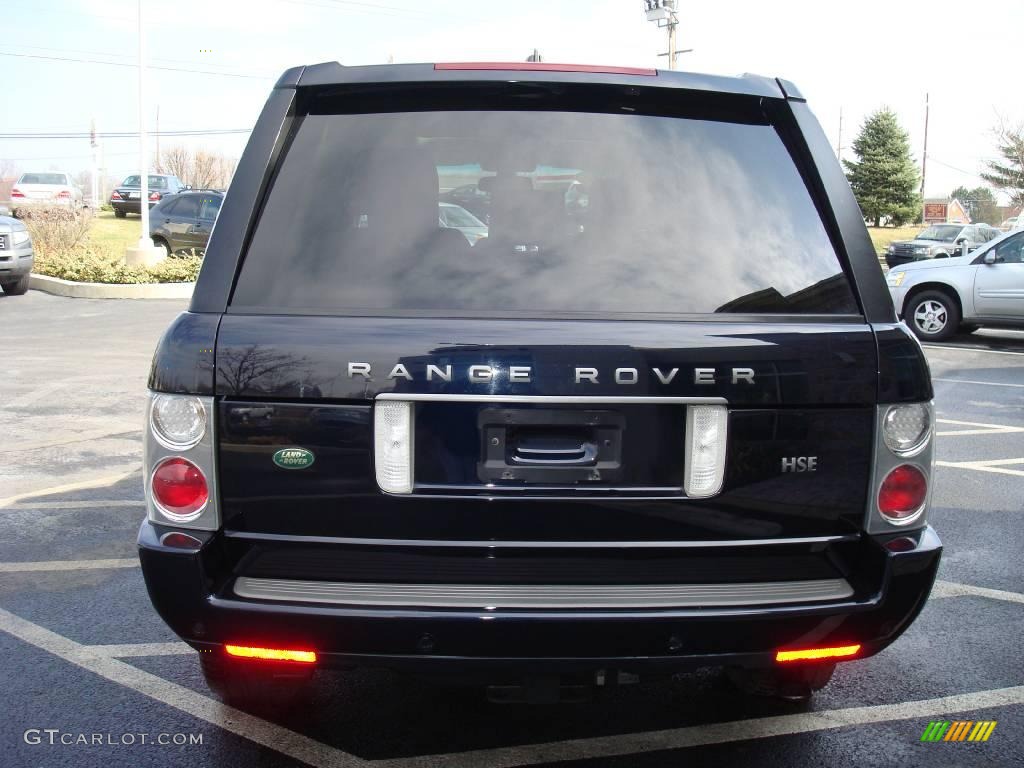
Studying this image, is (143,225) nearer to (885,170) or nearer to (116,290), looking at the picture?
(116,290)

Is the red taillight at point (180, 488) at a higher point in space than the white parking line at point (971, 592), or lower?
higher

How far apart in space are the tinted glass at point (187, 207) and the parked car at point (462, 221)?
2179cm

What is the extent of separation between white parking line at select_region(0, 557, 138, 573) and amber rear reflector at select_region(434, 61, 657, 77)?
3.09 metres

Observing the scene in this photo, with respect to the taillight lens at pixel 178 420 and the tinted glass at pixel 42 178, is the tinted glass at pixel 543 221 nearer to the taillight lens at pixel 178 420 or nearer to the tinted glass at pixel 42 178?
the taillight lens at pixel 178 420

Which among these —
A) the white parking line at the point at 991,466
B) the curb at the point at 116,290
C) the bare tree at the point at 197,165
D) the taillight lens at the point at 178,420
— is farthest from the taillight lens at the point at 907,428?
the bare tree at the point at 197,165

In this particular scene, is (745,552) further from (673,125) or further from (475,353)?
(673,125)

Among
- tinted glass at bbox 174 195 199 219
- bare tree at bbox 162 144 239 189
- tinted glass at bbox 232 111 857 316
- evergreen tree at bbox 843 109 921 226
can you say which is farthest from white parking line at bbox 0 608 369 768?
bare tree at bbox 162 144 239 189

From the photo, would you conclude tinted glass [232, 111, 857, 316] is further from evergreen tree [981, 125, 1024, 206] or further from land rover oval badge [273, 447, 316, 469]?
evergreen tree [981, 125, 1024, 206]

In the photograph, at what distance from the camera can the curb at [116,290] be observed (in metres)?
18.0

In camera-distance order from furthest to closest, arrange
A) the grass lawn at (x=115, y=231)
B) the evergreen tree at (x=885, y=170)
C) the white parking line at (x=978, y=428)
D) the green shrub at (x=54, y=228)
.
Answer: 1. the evergreen tree at (x=885, y=170)
2. the grass lawn at (x=115, y=231)
3. the green shrub at (x=54, y=228)
4. the white parking line at (x=978, y=428)

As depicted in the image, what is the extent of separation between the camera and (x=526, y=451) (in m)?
2.39

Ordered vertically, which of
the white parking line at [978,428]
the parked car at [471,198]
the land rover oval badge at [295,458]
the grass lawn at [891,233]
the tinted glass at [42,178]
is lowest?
the white parking line at [978,428]

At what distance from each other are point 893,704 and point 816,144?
76.7 inches

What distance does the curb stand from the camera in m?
18.0
